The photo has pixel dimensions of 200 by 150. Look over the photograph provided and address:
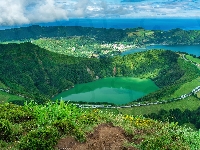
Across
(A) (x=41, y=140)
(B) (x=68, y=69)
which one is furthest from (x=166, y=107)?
(A) (x=41, y=140)

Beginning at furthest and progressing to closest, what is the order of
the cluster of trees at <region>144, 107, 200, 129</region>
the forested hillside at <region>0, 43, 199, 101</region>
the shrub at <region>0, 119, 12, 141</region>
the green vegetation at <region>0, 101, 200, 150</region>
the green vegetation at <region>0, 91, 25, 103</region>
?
the forested hillside at <region>0, 43, 199, 101</region>, the green vegetation at <region>0, 91, 25, 103</region>, the cluster of trees at <region>144, 107, 200, 129</region>, the shrub at <region>0, 119, 12, 141</region>, the green vegetation at <region>0, 101, 200, 150</region>

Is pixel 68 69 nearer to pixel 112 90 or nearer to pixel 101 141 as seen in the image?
pixel 112 90

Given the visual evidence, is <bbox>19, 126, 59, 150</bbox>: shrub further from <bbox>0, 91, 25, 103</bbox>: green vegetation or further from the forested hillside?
the forested hillside

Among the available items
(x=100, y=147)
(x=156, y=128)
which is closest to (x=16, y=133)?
(x=100, y=147)

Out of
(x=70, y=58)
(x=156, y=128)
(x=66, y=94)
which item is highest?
(x=156, y=128)

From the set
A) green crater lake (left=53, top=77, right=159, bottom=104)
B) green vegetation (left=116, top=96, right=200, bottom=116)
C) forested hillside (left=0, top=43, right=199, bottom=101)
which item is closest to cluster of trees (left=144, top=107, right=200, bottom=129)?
green vegetation (left=116, top=96, right=200, bottom=116)

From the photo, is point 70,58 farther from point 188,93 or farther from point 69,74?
point 188,93

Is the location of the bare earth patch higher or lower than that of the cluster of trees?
higher
